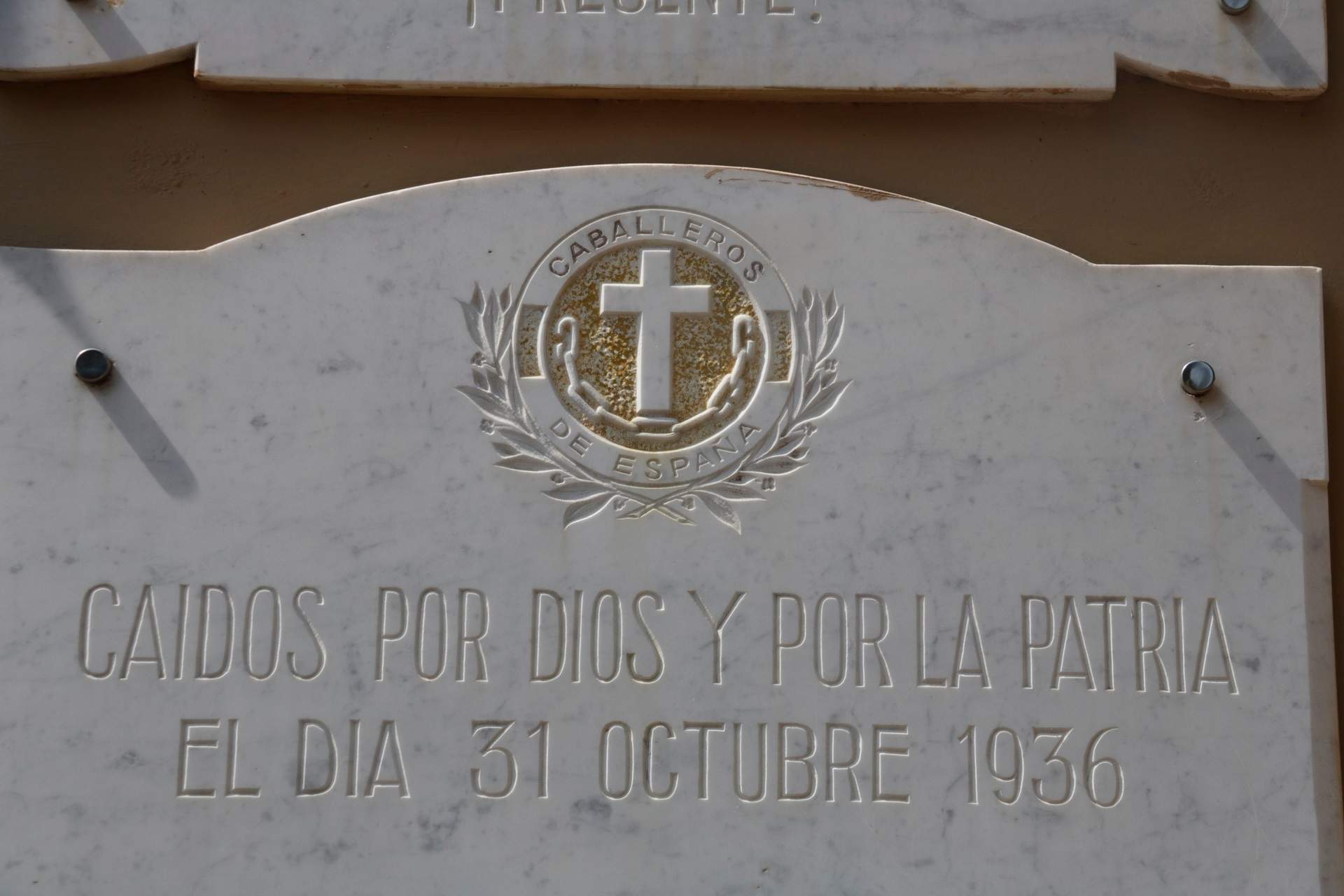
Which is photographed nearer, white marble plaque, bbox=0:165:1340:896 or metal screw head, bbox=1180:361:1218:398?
white marble plaque, bbox=0:165:1340:896

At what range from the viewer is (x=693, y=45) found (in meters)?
4.23

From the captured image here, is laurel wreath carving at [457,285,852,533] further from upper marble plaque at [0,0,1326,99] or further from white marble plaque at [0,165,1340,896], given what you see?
upper marble plaque at [0,0,1326,99]

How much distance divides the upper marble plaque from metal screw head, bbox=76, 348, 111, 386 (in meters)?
0.83

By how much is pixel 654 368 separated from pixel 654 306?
17 cm

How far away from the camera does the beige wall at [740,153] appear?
4203mm

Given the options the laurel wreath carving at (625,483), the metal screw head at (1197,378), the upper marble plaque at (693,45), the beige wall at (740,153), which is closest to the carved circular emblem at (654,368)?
the laurel wreath carving at (625,483)

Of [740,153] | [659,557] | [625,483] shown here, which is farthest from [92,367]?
[740,153]

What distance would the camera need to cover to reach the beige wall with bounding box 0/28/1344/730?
420cm

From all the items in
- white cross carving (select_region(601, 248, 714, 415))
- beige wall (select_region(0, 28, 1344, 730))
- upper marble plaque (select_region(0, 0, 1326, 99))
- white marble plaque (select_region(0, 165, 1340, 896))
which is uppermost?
upper marble plaque (select_region(0, 0, 1326, 99))

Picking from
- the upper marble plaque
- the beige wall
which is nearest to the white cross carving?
the beige wall

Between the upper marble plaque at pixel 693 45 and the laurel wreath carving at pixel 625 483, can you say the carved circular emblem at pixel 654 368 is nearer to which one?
the laurel wreath carving at pixel 625 483

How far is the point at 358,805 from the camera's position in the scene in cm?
378

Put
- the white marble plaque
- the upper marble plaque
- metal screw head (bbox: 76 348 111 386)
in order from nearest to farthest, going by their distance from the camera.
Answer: the white marble plaque < metal screw head (bbox: 76 348 111 386) < the upper marble plaque

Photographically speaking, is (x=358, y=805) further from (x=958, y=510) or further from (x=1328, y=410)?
(x=1328, y=410)
